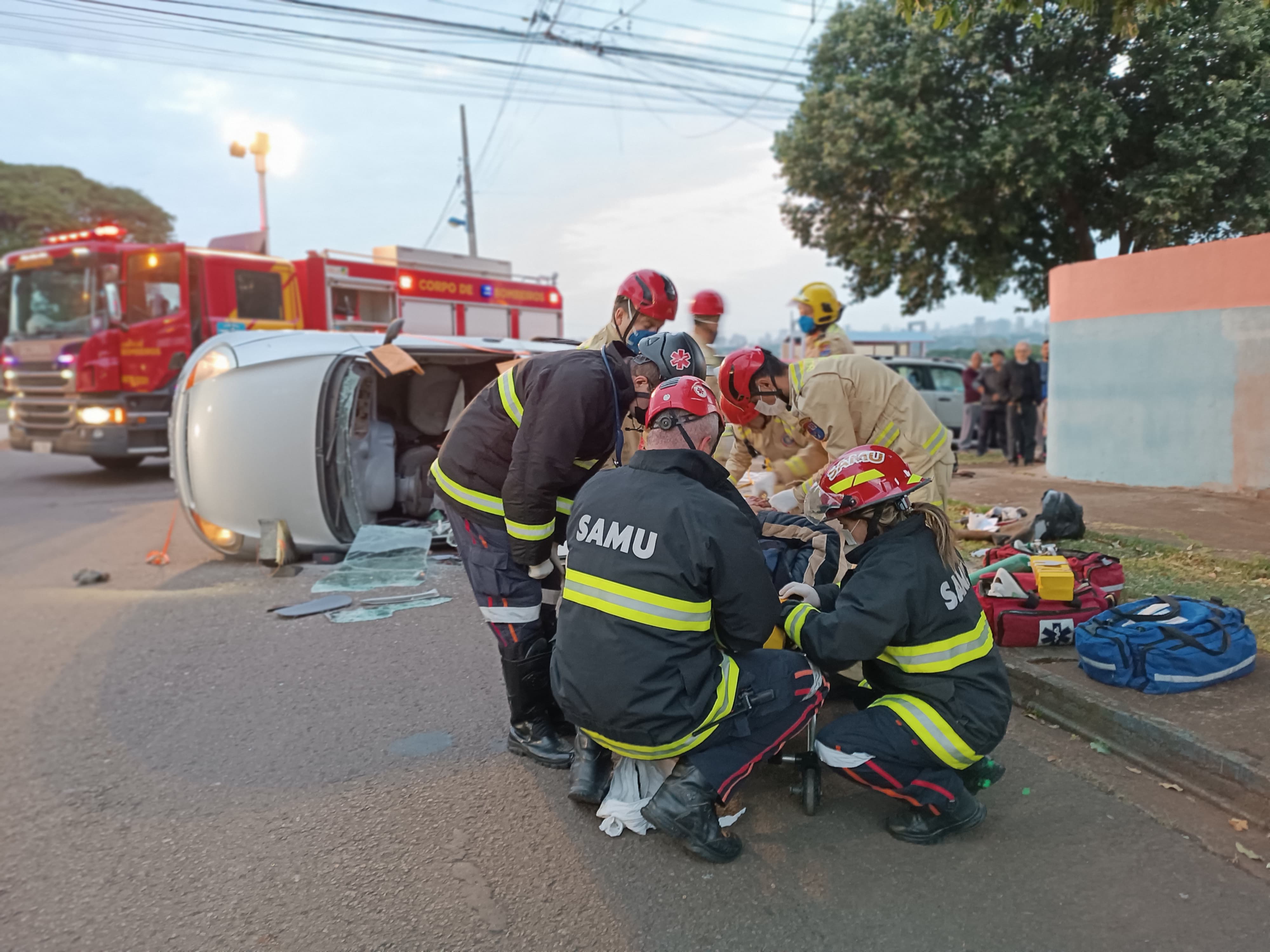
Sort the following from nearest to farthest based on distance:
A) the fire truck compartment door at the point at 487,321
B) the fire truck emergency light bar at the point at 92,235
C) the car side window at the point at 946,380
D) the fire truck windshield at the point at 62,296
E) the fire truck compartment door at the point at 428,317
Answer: the fire truck windshield at the point at 62,296, the fire truck emergency light bar at the point at 92,235, the fire truck compartment door at the point at 428,317, the fire truck compartment door at the point at 487,321, the car side window at the point at 946,380

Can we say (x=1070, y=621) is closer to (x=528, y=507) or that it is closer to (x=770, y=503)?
(x=770, y=503)

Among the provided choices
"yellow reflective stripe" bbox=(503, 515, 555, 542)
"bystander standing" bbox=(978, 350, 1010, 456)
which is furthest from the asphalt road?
"bystander standing" bbox=(978, 350, 1010, 456)

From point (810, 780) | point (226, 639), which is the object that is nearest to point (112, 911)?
point (810, 780)

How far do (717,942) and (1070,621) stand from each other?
9.69 ft

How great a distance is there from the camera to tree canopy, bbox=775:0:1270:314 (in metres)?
12.0

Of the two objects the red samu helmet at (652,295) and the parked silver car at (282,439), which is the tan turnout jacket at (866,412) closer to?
the red samu helmet at (652,295)

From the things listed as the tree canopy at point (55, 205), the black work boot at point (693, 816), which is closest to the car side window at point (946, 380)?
the black work boot at point (693, 816)

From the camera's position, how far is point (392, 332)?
7.05 m

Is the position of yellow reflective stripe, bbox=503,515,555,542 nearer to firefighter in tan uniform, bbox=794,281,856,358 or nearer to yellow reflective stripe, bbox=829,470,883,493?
yellow reflective stripe, bbox=829,470,883,493

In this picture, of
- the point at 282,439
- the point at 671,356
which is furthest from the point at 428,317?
the point at 671,356

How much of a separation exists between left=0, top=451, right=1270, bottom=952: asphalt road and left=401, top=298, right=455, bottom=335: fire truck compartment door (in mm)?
10534

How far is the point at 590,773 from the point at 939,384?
15.3 m

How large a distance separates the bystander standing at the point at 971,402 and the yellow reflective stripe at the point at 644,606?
13475mm

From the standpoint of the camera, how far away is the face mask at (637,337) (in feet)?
12.0
